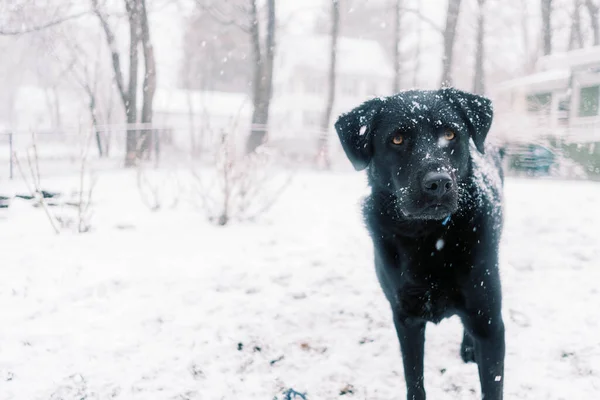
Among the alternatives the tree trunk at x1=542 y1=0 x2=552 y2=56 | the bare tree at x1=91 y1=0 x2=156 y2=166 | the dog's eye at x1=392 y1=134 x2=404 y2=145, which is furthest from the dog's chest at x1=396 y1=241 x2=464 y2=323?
the tree trunk at x1=542 y1=0 x2=552 y2=56

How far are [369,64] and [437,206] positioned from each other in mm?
45756

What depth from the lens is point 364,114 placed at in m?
2.82

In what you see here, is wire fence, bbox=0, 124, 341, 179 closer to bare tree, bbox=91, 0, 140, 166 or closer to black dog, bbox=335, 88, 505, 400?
bare tree, bbox=91, 0, 140, 166

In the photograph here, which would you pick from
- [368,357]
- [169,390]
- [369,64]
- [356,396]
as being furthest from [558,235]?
[369,64]

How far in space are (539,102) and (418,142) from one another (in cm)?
2304

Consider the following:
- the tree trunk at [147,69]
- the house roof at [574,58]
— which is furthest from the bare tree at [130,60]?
the house roof at [574,58]

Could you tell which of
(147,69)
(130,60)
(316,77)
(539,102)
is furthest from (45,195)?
(316,77)

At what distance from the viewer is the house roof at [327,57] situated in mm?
43906

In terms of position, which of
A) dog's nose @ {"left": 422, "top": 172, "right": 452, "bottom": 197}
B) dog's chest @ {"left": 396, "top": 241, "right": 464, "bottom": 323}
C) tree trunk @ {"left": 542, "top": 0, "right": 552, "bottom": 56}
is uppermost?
tree trunk @ {"left": 542, "top": 0, "right": 552, "bottom": 56}

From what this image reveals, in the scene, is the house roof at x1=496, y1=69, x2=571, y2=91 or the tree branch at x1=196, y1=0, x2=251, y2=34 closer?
the tree branch at x1=196, y1=0, x2=251, y2=34

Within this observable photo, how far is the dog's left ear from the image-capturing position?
277cm

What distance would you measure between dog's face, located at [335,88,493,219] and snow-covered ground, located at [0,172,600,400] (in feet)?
1.40

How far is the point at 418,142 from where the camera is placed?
258 cm

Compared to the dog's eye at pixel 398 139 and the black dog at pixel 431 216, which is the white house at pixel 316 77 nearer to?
the black dog at pixel 431 216
